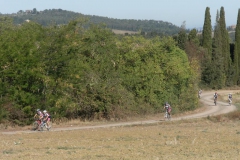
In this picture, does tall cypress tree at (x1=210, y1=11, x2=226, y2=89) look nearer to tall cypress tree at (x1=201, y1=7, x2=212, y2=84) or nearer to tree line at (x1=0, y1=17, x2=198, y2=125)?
tall cypress tree at (x1=201, y1=7, x2=212, y2=84)

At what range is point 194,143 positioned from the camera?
20250 millimetres

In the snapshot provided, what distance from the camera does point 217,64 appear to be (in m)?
81.0

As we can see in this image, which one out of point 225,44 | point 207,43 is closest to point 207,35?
point 207,43

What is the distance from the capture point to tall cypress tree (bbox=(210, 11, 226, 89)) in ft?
265

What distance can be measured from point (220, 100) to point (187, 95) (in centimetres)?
1785

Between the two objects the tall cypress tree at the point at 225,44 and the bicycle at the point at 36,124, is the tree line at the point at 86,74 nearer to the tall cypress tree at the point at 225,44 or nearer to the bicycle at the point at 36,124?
the bicycle at the point at 36,124

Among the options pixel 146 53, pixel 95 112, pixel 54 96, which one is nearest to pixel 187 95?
pixel 146 53

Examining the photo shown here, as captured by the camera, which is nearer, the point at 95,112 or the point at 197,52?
the point at 95,112

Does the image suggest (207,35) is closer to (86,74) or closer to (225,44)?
(225,44)

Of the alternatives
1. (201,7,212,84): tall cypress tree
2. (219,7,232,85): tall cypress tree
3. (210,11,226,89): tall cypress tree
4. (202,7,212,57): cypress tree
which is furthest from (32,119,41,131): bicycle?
(219,7,232,85): tall cypress tree

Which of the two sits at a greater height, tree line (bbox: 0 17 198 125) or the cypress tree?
the cypress tree

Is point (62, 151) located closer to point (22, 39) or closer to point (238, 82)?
point (22, 39)

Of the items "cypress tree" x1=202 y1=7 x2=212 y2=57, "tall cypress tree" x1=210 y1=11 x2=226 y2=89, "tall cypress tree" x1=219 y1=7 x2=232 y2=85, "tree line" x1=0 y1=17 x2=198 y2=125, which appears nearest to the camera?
"tree line" x1=0 y1=17 x2=198 y2=125

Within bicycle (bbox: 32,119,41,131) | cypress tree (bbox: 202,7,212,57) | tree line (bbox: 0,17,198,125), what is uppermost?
cypress tree (bbox: 202,7,212,57)
